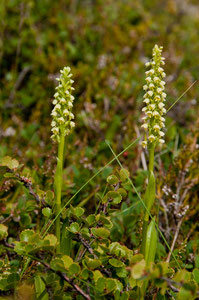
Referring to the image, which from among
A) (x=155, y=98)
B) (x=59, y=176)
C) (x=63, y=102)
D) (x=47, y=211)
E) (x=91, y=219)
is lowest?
(x=91, y=219)

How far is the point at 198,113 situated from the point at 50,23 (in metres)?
2.43

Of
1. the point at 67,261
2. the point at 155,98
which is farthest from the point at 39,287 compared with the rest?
the point at 155,98

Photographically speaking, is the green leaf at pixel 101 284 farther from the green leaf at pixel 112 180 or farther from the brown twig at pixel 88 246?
the green leaf at pixel 112 180

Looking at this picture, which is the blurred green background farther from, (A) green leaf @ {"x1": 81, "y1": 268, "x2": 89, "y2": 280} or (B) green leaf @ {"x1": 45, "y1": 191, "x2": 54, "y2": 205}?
(A) green leaf @ {"x1": 81, "y1": 268, "x2": 89, "y2": 280}

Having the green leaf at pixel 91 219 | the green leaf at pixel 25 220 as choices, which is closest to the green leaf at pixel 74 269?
the green leaf at pixel 91 219

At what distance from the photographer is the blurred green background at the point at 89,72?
3.07 m

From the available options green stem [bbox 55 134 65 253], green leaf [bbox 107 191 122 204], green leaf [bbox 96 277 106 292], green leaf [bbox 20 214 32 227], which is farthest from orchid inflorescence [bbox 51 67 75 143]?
green leaf [bbox 20 214 32 227]

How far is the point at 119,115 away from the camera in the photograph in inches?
148

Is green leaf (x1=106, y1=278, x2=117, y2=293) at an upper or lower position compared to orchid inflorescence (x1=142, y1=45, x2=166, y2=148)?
lower

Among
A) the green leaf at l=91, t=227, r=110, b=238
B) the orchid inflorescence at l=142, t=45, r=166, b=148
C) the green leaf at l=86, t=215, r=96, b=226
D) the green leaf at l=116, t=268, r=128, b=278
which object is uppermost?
the orchid inflorescence at l=142, t=45, r=166, b=148

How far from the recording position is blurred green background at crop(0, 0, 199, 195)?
10.1ft

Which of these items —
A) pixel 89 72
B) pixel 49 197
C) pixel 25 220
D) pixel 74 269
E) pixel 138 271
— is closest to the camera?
pixel 138 271

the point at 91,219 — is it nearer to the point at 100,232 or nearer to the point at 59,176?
the point at 100,232

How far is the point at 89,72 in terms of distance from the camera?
13.7 ft
